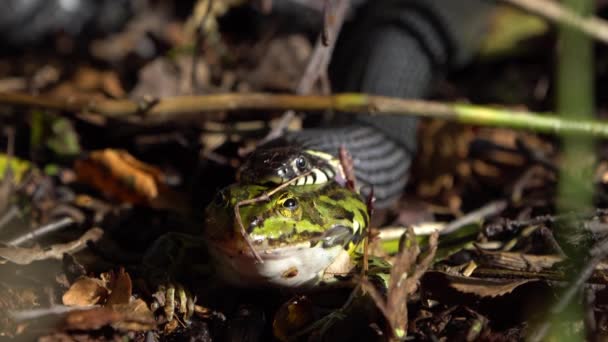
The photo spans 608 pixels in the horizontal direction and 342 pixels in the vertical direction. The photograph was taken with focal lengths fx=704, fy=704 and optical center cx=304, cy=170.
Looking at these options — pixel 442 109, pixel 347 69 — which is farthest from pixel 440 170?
pixel 347 69

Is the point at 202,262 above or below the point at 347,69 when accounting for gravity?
below

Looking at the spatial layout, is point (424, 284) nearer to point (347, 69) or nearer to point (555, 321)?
point (555, 321)

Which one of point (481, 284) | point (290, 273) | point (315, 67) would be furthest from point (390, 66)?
point (290, 273)

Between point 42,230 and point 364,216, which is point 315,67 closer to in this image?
point 364,216

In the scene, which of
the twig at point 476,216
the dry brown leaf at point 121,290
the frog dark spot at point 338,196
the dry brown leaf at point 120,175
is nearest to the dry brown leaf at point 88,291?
the dry brown leaf at point 121,290

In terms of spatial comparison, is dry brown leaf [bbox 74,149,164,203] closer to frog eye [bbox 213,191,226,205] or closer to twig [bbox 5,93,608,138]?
twig [bbox 5,93,608,138]

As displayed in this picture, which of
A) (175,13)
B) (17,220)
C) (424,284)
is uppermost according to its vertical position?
(175,13)

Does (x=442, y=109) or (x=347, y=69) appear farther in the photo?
(x=347, y=69)
